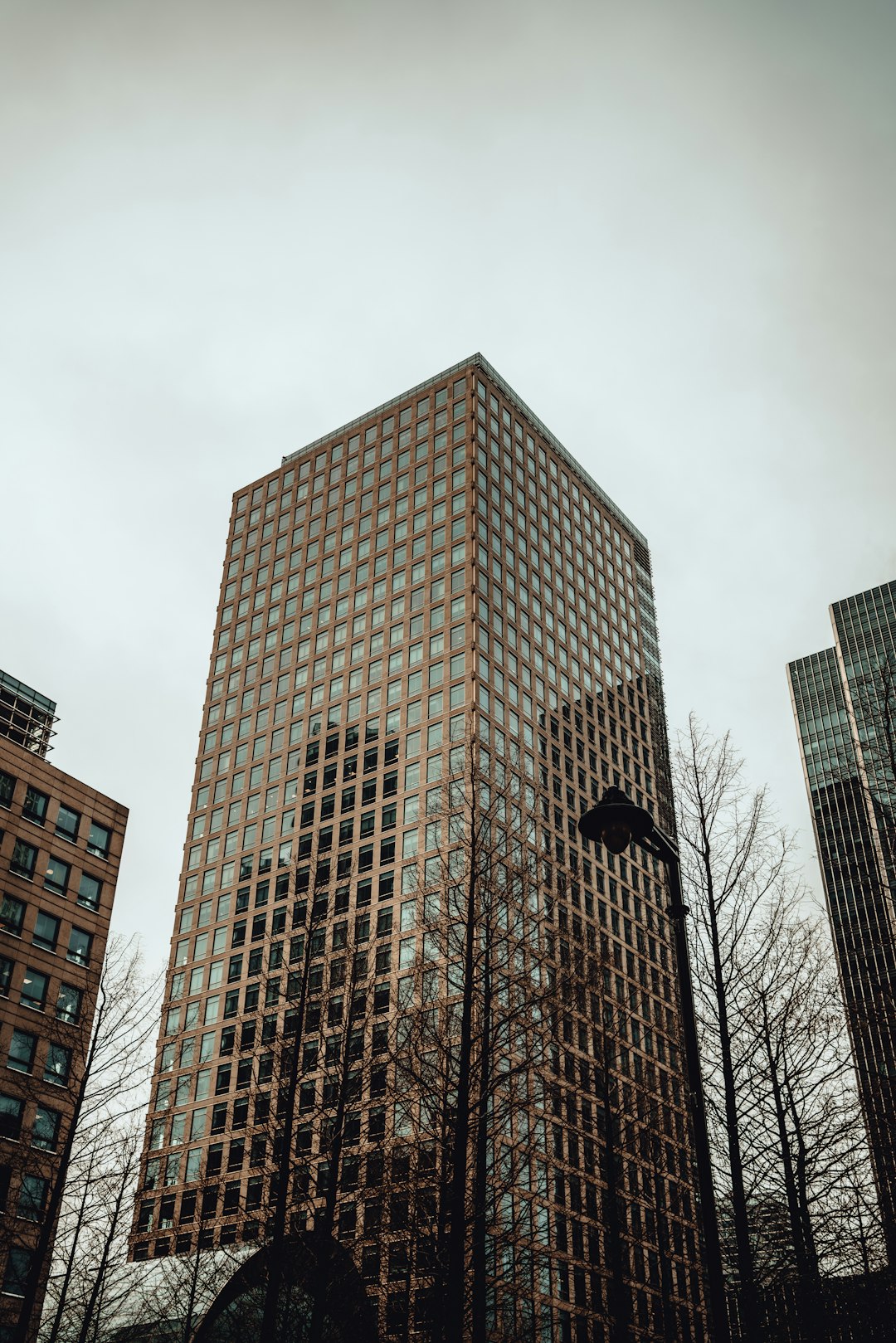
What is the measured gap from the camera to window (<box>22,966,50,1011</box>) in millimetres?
56250

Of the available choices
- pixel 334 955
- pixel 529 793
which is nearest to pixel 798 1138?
pixel 334 955

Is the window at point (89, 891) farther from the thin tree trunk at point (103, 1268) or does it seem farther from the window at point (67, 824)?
the thin tree trunk at point (103, 1268)

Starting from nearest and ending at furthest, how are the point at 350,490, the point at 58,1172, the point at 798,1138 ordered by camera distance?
the point at 798,1138 → the point at 58,1172 → the point at 350,490

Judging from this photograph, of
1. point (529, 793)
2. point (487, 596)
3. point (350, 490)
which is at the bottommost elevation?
point (529, 793)

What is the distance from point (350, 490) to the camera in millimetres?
114500

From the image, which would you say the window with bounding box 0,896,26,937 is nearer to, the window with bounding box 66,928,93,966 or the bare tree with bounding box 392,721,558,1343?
the window with bounding box 66,928,93,966

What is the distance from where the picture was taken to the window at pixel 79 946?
59.9 m

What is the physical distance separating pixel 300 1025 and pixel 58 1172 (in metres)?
6.88

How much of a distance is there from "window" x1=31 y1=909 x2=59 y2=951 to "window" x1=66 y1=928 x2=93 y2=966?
956 millimetres

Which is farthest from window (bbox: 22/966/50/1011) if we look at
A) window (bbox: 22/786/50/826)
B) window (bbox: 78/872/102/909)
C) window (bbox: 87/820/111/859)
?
window (bbox: 22/786/50/826)

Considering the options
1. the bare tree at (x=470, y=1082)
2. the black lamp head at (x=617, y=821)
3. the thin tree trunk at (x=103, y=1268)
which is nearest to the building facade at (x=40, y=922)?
the thin tree trunk at (x=103, y=1268)

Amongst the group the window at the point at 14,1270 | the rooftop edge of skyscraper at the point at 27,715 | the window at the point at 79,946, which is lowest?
the window at the point at 14,1270

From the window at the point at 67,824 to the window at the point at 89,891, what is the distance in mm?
2178

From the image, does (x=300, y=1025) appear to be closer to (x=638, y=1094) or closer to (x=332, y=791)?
(x=638, y=1094)
